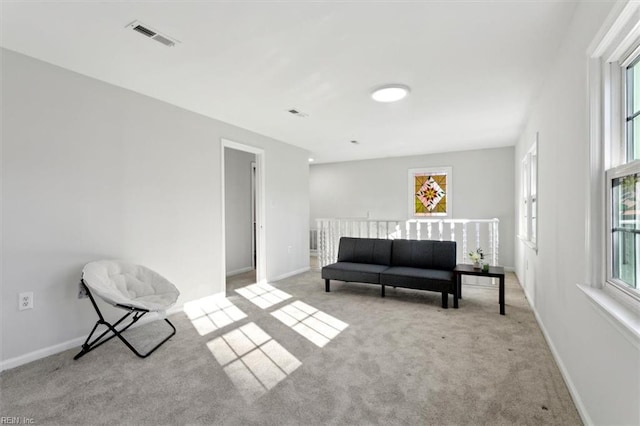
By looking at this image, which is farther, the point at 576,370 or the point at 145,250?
the point at 145,250

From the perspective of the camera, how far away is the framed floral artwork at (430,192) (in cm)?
700

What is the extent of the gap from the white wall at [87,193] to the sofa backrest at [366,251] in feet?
6.51

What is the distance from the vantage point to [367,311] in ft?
12.4

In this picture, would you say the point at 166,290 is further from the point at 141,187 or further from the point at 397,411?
the point at 397,411

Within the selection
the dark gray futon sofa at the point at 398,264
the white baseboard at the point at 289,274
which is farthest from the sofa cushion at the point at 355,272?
the white baseboard at the point at 289,274

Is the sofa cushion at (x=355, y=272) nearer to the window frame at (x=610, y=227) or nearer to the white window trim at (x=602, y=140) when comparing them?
the white window trim at (x=602, y=140)

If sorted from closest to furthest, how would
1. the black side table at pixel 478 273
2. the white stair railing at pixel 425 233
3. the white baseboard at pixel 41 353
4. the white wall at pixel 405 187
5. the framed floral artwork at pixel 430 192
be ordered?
the white baseboard at pixel 41 353 < the black side table at pixel 478 273 < the white stair railing at pixel 425 233 < the white wall at pixel 405 187 < the framed floral artwork at pixel 430 192

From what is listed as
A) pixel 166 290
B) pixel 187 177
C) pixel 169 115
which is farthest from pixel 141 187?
pixel 166 290

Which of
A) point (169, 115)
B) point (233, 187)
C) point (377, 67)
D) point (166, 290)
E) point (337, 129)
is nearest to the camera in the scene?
point (377, 67)

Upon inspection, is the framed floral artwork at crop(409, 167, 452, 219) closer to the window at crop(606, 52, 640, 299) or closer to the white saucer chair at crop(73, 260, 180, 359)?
the window at crop(606, 52, 640, 299)

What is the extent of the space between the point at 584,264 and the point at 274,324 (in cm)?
272

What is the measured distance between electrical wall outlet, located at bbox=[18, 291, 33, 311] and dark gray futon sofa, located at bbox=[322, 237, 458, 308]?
3205 mm

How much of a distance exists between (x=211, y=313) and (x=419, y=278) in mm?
2593

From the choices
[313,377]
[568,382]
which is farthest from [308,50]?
[568,382]
